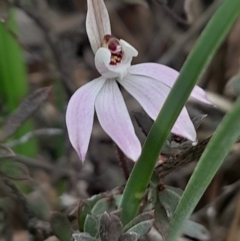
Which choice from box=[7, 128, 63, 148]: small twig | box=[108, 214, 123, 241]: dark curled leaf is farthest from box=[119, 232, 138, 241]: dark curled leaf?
box=[7, 128, 63, 148]: small twig

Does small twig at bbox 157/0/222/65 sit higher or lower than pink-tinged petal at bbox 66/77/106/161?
lower

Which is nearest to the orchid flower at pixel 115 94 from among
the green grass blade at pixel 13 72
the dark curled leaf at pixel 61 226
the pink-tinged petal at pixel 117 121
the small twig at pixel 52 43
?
the pink-tinged petal at pixel 117 121

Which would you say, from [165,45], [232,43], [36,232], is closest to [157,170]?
[36,232]

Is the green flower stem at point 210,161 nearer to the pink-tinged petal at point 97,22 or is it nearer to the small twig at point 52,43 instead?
the pink-tinged petal at point 97,22

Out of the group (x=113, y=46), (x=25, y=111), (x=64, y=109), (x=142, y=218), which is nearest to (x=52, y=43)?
(x=64, y=109)

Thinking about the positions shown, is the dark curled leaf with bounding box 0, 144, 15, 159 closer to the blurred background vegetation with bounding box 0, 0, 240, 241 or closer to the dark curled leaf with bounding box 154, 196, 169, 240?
the blurred background vegetation with bounding box 0, 0, 240, 241

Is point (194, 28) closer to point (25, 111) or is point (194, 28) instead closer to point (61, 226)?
point (25, 111)
